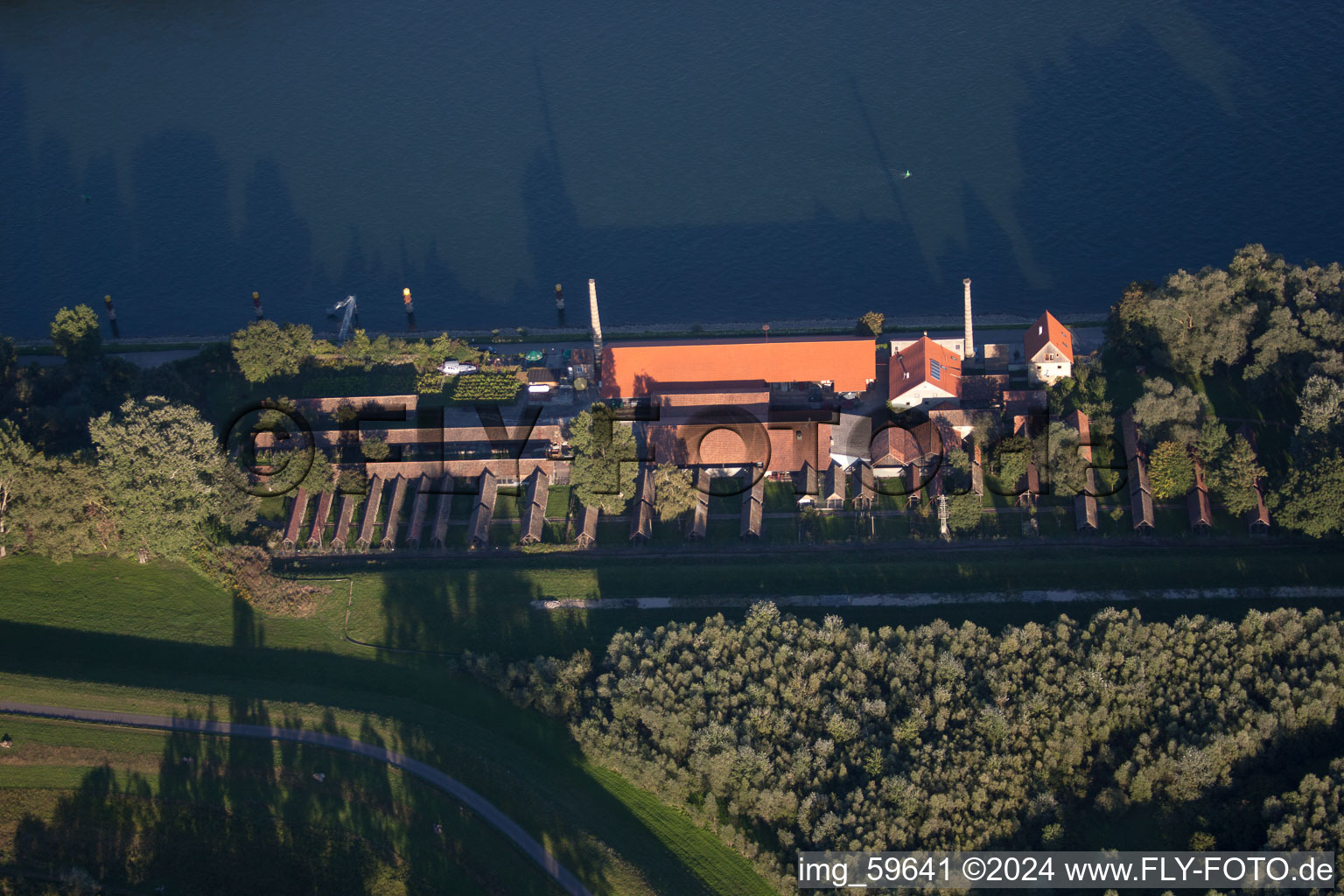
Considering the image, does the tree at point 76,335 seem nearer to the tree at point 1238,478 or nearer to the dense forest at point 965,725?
the dense forest at point 965,725

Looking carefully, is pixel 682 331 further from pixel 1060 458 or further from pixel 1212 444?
pixel 1212 444

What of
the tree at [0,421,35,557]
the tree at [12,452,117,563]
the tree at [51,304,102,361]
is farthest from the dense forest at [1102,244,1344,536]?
the tree at [51,304,102,361]

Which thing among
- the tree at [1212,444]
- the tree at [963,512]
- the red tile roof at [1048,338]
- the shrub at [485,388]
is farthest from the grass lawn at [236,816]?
the red tile roof at [1048,338]

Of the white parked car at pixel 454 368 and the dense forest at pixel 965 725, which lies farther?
the white parked car at pixel 454 368

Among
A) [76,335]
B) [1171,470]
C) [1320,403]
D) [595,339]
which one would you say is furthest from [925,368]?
[76,335]

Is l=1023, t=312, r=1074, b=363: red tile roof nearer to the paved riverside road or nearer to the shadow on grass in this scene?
the shadow on grass

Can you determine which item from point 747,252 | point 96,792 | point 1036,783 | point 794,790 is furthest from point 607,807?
point 747,252

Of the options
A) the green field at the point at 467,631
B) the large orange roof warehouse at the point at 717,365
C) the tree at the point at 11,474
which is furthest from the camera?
the large orange roof warehouse at the point at 717,365
